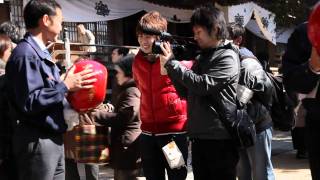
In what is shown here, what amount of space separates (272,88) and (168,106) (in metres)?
1.04

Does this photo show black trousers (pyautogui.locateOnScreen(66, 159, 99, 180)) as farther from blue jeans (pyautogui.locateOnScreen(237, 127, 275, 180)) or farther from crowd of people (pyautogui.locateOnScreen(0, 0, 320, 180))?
blue jeans (pyautogui.locateOnScreen(237, 127, 275, 180))

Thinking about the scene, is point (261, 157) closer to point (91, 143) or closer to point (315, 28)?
point (91, 143)

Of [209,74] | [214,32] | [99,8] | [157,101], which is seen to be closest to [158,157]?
[157,101]

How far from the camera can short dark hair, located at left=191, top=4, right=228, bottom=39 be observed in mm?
3357

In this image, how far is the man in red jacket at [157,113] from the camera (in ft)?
13.4

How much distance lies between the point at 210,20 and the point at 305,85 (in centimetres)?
97

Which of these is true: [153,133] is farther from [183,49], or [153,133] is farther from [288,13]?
[288,13]

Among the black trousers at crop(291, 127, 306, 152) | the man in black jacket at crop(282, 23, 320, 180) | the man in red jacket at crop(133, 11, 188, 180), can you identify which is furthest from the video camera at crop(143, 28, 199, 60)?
the black trousers at crop(291, 127, 306, 152)

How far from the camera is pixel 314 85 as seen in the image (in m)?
Answer: 2.62

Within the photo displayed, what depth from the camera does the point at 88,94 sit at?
10.6ft

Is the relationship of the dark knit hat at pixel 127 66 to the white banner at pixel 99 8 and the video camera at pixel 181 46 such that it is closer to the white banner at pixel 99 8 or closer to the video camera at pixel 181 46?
the video camera at pixel 181 46

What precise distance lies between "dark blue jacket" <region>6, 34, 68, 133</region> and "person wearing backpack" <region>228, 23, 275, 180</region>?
5.43 feet

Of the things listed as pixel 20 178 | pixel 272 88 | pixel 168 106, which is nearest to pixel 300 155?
pixel 272 88

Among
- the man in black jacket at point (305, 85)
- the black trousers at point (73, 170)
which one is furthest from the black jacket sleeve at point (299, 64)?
the black trousers at point (73, 170)
